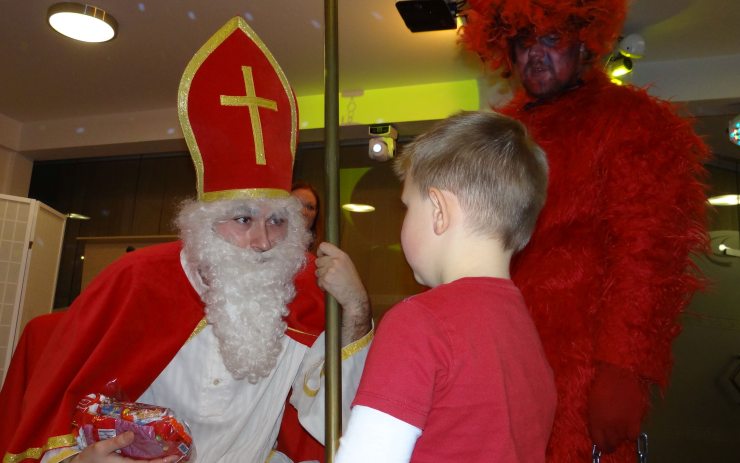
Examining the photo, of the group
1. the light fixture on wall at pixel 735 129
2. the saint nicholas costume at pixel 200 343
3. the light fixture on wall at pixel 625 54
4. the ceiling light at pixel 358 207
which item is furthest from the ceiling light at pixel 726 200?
the saint nicholas costume at pixel 200 343

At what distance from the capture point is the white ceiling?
12.7 ft

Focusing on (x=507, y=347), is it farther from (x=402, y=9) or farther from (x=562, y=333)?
(x=402, y=9)

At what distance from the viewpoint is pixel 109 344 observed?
169cm

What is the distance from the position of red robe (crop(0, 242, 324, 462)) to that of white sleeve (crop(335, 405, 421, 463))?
41.6 inches

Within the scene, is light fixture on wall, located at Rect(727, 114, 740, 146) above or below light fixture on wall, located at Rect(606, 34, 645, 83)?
below

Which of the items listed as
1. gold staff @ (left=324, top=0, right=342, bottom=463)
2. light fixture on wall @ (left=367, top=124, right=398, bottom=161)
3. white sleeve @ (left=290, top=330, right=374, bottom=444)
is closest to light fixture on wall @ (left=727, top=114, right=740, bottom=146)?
light fixture on wall @ (left=367, top=124, right=398, bottom=161)

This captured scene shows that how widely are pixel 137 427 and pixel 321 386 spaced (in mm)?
523

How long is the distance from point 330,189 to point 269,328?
95 cm

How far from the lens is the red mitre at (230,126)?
6.63 feet

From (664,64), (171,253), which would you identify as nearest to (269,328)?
(171,253)

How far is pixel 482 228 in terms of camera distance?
974 millimetres

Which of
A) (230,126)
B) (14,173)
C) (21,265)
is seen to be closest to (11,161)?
(14,173)

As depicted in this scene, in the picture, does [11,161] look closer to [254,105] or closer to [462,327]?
[254,105]

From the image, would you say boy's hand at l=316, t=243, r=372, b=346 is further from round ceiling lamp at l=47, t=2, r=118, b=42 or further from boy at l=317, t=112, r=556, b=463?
round ceiling lamp at l=47, t=2, r=118, b=42
